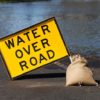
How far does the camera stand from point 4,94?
10.0 m

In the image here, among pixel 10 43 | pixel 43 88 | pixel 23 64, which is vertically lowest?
pixel 43 88

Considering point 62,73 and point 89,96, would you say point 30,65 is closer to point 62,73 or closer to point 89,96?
point 62,73

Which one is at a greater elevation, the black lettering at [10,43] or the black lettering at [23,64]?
the black lettering at [10,43]

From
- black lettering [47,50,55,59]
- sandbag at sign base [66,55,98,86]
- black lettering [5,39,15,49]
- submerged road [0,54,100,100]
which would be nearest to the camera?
submerged road [0,54,100,100]

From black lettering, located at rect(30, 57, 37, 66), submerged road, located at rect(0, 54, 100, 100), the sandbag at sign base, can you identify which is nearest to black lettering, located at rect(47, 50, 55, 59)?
black lettering, located at rect(30, 57, 37, 66)

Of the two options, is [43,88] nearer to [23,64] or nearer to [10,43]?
[23,64]

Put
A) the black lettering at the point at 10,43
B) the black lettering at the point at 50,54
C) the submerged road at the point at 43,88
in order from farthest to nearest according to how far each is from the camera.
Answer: the black lettering at the point at 50,54
the black lettering at the point at 10,43
the submerged road at the point at 43,88

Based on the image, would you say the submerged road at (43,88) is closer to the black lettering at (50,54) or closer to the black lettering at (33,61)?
the black lettering at (33,61)

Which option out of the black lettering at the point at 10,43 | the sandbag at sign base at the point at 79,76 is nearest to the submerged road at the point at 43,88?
the sandbag at sign base at the point at 79,76

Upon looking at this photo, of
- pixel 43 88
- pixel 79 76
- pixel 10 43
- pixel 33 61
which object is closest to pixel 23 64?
pixel 33 61

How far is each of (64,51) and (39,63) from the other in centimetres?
56

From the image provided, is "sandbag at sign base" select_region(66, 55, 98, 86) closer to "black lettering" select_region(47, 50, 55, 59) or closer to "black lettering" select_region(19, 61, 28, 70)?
"black lettering" select_region(47, 50, 55, 59)

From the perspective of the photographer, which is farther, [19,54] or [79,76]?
[19,54]

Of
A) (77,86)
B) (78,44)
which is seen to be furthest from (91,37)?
(77,86)
